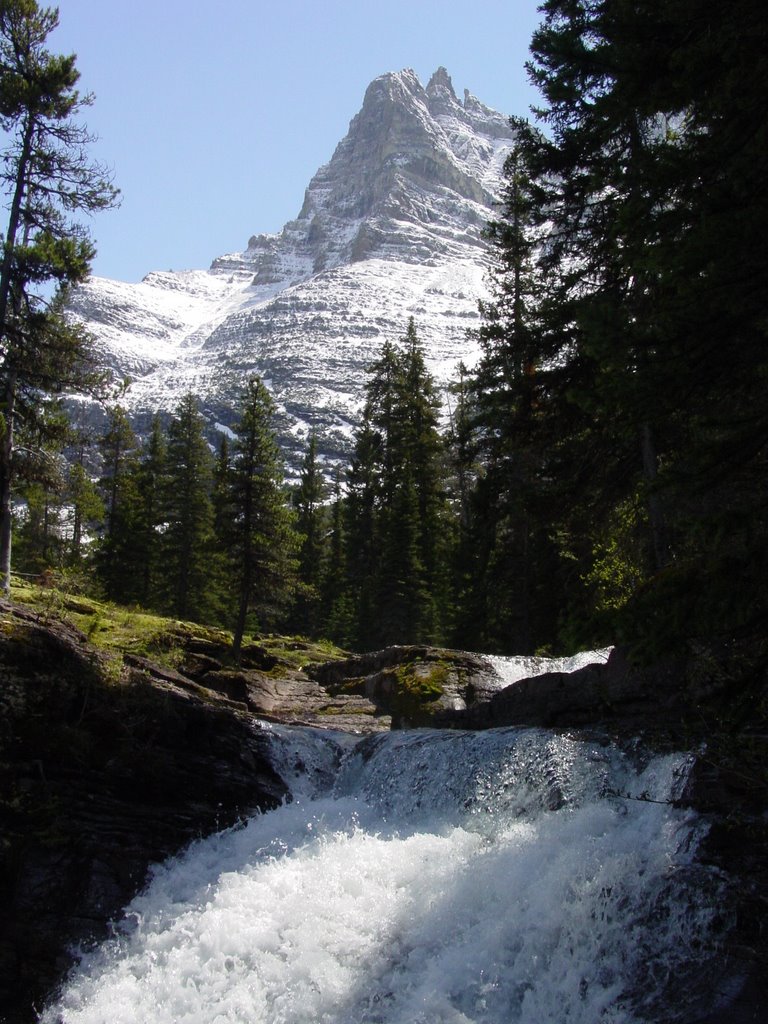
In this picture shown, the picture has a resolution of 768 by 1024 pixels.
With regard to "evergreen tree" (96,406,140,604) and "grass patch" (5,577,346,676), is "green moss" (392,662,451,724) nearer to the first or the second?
"grass patch" (5,577,346,676)

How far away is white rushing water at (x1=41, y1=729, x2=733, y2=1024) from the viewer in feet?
25.2

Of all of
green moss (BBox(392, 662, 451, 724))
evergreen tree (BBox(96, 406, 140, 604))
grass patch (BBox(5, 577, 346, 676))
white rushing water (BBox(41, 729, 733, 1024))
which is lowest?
white rushing water (BBox(41, 729, 733, 1024))

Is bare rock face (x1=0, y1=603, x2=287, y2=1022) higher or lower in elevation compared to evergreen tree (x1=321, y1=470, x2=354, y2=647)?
lower

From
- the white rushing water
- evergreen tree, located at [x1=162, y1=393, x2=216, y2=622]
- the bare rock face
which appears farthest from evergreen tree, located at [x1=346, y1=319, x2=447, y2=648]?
the white rushing water

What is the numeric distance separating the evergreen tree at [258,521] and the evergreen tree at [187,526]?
34.4ft

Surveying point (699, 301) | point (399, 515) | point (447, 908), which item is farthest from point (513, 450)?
point (399, 515)

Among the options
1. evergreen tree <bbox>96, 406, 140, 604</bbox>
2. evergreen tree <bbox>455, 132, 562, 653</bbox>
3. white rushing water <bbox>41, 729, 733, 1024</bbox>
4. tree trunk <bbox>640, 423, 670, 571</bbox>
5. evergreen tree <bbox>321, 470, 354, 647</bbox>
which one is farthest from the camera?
evergreen tree <bbox>321, 470, 354, 647</bbox>

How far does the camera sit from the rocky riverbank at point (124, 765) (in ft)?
32.4

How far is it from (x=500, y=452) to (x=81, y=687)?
975 cm

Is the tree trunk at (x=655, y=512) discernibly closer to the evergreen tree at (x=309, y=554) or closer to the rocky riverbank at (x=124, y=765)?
the rocky riverbank at (x=124, y=765)

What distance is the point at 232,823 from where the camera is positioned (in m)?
12.8

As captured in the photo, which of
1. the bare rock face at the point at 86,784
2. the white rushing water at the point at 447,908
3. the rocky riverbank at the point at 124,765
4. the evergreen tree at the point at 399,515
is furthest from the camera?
the evergreen tree at the point at 399,515

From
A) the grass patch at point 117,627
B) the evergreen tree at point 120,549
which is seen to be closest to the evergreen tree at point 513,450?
the grass patch at point 117,627

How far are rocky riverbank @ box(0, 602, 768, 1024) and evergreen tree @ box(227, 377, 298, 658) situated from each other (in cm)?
1279
